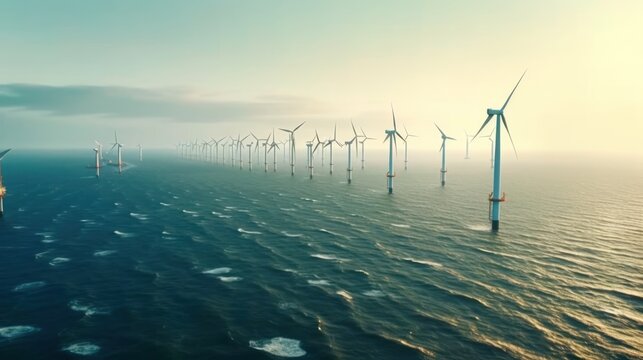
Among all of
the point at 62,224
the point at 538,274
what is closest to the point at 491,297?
the point at 538,274

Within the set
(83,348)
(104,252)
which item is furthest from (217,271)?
(83,348)

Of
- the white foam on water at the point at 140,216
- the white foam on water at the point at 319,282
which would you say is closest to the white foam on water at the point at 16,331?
the white foam on water at the point at 319,282

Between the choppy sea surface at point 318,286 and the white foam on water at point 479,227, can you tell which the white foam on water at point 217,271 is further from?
the white foam on water at point 479,227

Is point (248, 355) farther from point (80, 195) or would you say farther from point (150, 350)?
point (80, 195)

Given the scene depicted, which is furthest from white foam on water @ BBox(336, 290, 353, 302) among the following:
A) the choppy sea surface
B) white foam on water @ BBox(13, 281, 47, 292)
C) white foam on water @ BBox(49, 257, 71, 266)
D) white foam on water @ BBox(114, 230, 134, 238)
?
white foam on water @ BBox(114, 230, 134, 238)

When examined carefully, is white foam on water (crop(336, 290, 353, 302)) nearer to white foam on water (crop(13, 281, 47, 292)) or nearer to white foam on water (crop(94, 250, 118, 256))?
white foam on water (crop(13, 281, 47, 292))

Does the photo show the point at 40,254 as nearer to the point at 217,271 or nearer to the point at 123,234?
the point at 123,234
